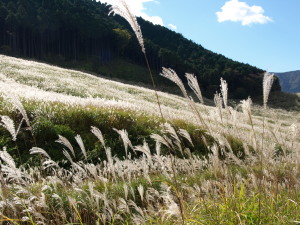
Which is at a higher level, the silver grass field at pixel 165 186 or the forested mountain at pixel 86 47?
the forested mountain at pixel 86 47

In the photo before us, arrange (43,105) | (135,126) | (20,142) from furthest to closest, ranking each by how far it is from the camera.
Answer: (135,126) < (43,105) < (20,142)

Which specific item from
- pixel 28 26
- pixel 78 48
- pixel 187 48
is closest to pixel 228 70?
pixel 187 48

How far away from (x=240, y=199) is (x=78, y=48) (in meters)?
94.6

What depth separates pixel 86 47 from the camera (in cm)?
9494

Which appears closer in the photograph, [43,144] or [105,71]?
[43,144]

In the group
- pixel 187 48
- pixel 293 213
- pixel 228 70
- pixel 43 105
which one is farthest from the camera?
pixel 187 48

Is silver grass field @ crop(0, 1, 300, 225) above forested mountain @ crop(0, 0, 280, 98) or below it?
below

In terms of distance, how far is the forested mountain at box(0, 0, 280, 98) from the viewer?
7849cm

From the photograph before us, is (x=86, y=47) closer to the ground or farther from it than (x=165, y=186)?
farther from it

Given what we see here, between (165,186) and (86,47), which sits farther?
(86,47)

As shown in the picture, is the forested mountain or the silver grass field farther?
the forested mountain

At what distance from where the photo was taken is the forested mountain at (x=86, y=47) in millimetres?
78494

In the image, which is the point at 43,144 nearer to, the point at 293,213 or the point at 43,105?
the point at 43,105

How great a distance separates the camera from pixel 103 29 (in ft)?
317
